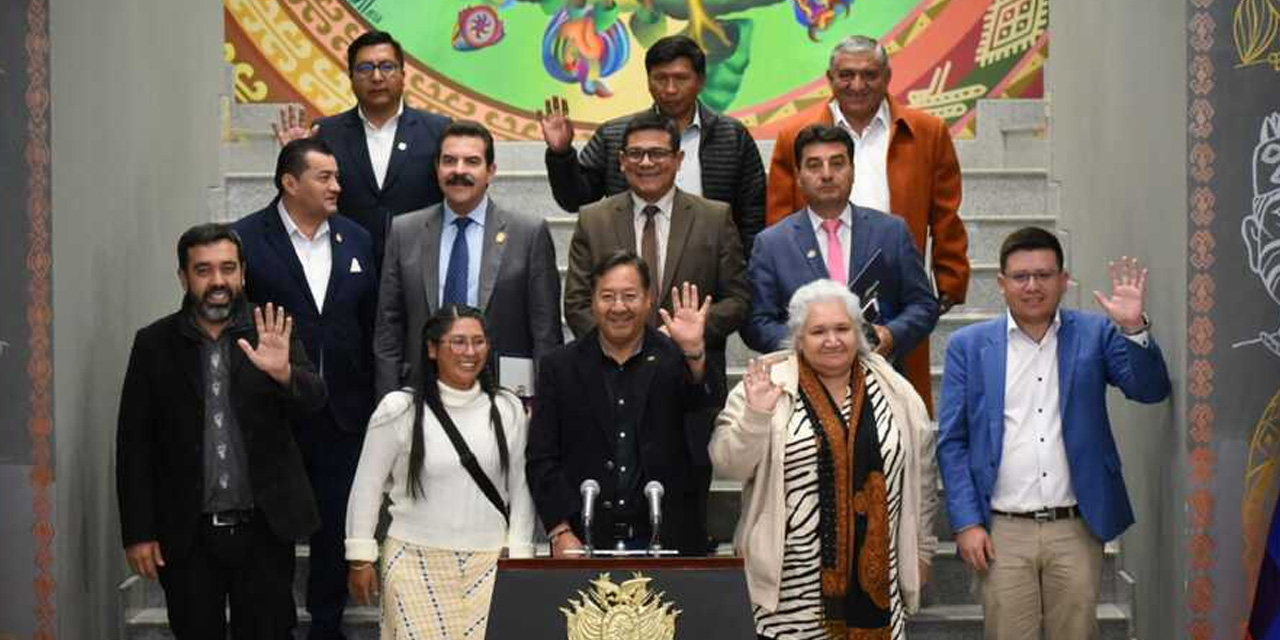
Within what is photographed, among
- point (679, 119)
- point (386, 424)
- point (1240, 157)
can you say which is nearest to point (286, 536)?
point (386, 424)

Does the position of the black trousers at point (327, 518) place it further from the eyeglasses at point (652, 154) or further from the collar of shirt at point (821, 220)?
the collar of shirt at point (821, 220)

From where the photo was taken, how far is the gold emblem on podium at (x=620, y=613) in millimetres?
5172

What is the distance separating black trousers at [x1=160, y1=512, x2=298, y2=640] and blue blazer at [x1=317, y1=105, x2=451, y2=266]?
1132 mm

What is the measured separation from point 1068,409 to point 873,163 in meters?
1.16

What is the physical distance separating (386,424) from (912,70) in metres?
4.50

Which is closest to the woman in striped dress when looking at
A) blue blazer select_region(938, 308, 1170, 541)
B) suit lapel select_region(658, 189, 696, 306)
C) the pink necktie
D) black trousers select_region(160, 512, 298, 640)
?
blue blazer select_region(938, 308, 1170, 541)

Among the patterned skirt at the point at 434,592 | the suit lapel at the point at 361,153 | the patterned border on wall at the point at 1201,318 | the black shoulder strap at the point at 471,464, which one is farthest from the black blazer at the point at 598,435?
the patterned border on wall at the point at 1201,318

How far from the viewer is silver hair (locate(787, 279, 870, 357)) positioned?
6.18m

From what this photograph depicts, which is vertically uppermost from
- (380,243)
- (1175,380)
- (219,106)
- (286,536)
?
(219,106)

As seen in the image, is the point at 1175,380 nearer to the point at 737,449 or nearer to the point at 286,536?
the point at 737,449

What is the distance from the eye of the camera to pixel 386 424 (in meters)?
6.25

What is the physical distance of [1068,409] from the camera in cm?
639

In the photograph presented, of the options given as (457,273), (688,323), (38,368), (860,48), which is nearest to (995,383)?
(688,323)

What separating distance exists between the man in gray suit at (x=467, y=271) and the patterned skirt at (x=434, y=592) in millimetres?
636
